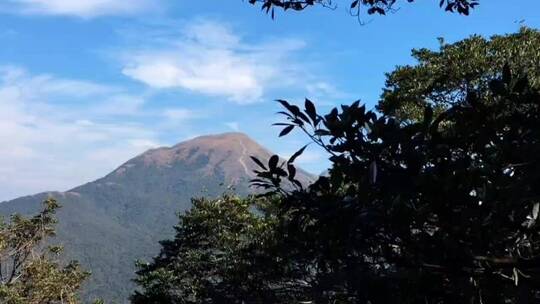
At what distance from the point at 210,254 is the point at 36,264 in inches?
287

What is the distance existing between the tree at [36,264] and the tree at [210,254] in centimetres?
381

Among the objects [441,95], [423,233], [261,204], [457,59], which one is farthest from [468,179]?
[261,204]

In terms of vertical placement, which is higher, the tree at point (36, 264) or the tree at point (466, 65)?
the tree at point (466, 65)

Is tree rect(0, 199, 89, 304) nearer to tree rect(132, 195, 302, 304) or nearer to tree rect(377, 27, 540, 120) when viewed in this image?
tree rect(132, 195, 302, 304)

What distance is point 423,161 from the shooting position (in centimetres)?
189

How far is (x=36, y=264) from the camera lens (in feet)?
66.6

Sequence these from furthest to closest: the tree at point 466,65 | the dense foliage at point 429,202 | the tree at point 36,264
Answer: the tree at point 36,264 → the tree at point 466,65 → the dense foliage at point 429,202

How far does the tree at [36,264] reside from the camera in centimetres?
1955

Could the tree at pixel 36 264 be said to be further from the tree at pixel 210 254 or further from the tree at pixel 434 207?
the tree at pixel 434 207

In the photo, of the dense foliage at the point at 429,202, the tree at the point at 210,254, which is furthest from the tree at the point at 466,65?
the dense foliage at the point at 429,202

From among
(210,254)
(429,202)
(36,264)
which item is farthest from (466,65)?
(36,264)

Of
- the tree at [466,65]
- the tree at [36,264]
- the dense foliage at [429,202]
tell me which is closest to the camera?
the dense foliage at [429,202]

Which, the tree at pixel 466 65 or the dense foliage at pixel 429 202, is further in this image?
the tree at pixel 466 65

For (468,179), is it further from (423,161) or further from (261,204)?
(261,204)
